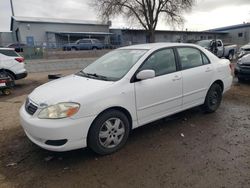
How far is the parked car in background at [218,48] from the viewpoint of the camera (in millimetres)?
17172

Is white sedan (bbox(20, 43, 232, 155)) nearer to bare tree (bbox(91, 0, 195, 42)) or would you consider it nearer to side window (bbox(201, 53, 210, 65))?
side window (bbox(201, 53, 210, 65))

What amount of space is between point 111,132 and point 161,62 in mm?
1608

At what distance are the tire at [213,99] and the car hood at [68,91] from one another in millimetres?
2524

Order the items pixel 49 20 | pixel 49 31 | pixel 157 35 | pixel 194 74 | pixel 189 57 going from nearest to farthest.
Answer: pixel 194 74, pixel 189 57, pixel 49 31, pixel 49 20, pixel 157 35

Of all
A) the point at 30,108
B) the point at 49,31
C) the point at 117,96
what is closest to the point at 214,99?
the point at 117,96

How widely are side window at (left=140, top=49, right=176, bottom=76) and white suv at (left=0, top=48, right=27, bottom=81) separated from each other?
7366 millimetres

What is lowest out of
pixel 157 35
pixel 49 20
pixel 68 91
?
pixel 68 91

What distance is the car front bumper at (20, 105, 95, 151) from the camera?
9.75 ft

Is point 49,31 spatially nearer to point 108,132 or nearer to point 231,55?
point 231,55

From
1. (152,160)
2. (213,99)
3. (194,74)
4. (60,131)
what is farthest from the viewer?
(213,99)

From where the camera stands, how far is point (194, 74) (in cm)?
451

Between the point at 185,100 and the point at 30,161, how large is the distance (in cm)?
293

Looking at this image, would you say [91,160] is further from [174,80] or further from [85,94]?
[174,80]

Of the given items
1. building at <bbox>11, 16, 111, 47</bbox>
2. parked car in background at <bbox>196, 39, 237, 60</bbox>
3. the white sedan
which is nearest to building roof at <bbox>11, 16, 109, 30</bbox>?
building at <bbox>11, 16, 111, 47</bbox>
